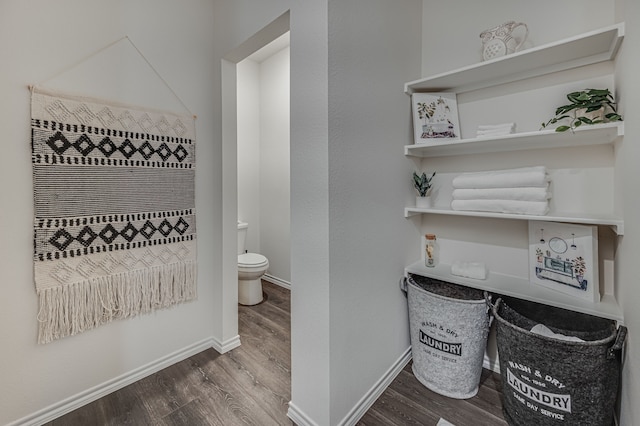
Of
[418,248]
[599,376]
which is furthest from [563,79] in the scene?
[599,376]

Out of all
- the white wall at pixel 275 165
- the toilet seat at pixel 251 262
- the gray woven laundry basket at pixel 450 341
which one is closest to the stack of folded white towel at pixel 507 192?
the gray woven laundry basket at pixel 450 341

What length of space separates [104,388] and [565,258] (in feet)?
8.16

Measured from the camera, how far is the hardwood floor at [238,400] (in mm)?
1377

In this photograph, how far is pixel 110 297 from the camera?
154cm

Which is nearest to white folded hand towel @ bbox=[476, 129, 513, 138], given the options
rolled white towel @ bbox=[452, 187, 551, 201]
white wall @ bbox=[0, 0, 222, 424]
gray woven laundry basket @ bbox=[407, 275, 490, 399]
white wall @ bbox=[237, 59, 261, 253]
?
rolled white towel @ bbox=[452, 187, 551, 201]

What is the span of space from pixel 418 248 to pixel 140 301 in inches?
69.9

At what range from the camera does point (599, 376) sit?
43.5 inches

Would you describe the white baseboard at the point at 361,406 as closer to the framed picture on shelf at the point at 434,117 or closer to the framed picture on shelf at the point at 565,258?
the framed picture on shelf at the point at 565,258

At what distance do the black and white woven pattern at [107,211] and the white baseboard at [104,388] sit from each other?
1.13ft

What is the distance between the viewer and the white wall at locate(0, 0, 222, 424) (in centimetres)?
126

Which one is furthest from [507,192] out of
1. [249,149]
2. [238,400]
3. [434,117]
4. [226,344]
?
[249,149]

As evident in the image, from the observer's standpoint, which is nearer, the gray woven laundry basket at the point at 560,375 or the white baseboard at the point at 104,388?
the gray woven laundry basket at the point at 560,375

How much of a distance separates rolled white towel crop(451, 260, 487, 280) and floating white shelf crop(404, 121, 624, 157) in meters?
0.67

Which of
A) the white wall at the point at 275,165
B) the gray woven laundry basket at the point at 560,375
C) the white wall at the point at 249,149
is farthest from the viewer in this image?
the white wall at the point at 249,149
